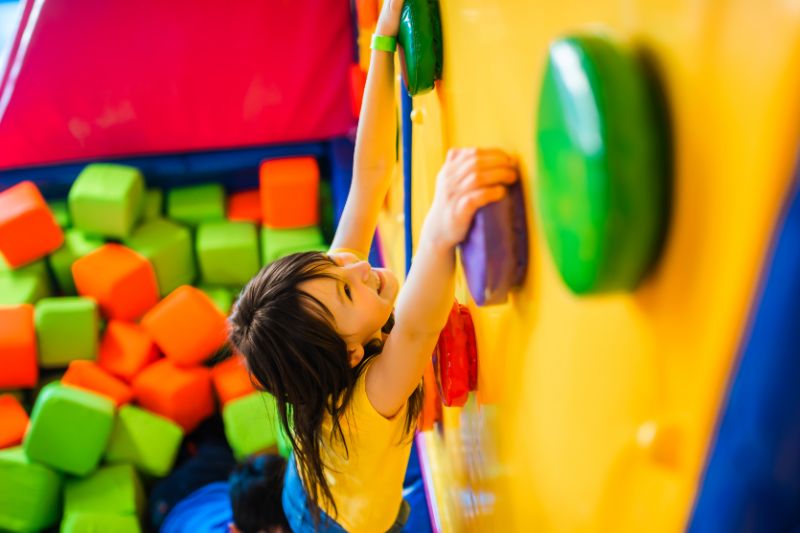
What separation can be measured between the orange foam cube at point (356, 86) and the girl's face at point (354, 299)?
0.84 meters

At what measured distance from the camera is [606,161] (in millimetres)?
294

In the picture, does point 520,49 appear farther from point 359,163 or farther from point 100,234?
point 100,234

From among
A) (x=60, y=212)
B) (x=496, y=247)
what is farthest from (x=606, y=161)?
(x=60, y=212)

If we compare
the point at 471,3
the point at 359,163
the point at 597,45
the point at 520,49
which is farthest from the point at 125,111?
the point at 597,45

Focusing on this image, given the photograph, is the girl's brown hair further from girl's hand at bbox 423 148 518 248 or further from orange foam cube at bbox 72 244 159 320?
orange foam cube at bbox 72 244 159 320

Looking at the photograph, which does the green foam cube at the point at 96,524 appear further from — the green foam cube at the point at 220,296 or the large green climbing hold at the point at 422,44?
the large green climbing hold at the point at 422,44

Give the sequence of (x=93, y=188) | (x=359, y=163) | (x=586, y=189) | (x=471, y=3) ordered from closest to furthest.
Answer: (x=586, y=189) → (x=471, y=3) → (x=359, y=163) → (x=93, y=188)

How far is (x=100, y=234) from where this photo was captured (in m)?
1.77

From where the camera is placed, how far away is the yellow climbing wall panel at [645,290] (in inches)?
10.0

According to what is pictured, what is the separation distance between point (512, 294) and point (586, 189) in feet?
0.86

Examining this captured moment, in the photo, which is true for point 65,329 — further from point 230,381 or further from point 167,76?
point 167,76

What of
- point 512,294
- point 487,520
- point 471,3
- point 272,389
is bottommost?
point 487,520

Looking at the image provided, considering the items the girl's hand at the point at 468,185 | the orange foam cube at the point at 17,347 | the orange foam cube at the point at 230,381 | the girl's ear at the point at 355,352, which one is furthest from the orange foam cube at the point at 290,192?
the girl's hand at the point at 468,185

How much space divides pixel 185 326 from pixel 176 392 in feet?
0.47
